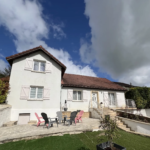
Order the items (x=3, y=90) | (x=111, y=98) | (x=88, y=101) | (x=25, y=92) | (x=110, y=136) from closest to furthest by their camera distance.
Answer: (x=110, y=136) < (x=3, y=90) < (x=25, y=92) < (x=88, y=101) < (x=111, y=98)

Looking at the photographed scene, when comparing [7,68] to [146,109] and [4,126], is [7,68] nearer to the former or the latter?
[4,126]

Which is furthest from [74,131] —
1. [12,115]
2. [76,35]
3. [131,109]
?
[131,109]

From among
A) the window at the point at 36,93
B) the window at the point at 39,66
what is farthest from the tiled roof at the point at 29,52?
the window at the point at 36,93

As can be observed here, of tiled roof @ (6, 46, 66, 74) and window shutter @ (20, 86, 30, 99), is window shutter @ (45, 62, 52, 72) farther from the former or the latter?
window shutter @ (20, 86, 30, 99)

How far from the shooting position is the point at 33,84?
9992 millimetres

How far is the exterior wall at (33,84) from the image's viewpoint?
9.17 metres

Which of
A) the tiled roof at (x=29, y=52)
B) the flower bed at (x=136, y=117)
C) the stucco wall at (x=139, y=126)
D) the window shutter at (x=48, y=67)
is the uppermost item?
the tiled roof at (x=29, y=52)

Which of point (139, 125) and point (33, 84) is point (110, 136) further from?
point (33, 84)

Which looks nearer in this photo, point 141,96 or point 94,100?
point 94,100

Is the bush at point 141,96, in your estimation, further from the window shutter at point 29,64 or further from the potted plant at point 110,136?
the window shutter at point 29,64

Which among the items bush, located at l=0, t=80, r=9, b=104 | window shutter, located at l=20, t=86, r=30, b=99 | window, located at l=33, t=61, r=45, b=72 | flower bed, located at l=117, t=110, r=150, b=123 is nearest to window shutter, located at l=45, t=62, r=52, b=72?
window, located at l=33, t=61, r=45, b=72

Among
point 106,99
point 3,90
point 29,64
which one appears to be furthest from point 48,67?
point 106,99

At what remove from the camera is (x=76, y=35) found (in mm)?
12125

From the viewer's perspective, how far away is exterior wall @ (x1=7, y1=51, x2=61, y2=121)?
9.17 m
